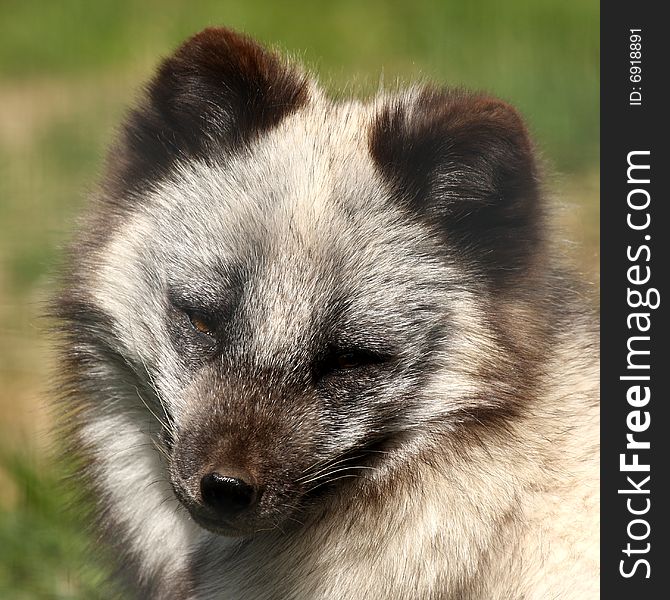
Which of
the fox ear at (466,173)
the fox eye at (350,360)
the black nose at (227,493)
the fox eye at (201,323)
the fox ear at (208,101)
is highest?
the fox ear at (208,101)

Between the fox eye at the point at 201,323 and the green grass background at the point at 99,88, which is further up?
the green grass background at the point at 99,88

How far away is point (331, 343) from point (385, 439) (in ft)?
1.20

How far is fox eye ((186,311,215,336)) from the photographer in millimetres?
3311

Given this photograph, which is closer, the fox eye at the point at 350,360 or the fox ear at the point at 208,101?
the fox eye at the point at 350,360

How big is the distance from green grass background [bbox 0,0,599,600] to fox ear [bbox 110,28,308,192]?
141 centimetres

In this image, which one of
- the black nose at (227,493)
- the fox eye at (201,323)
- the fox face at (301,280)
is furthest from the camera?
the fox eye at (201,323)

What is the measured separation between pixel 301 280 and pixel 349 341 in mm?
221

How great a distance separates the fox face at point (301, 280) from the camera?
3.20 metres

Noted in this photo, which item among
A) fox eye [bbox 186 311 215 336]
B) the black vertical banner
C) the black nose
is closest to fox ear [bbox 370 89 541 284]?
the black vertical banner

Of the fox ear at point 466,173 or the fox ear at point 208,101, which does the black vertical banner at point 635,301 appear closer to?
the fox ear at point 466,173

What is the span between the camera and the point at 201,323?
3332mm

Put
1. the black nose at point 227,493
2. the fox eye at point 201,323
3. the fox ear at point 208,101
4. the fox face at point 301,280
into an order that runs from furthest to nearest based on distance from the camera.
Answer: the fox ear at point 208,101
the fox eye at point 201,323
the fox face at point 301,280
the black nose at point 227,493

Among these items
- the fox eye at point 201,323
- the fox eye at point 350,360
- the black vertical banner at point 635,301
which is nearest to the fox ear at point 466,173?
the black vertical banner at point 635,301

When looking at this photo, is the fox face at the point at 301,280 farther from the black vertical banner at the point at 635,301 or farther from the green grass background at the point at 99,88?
the green grass background at the point at 99,88
